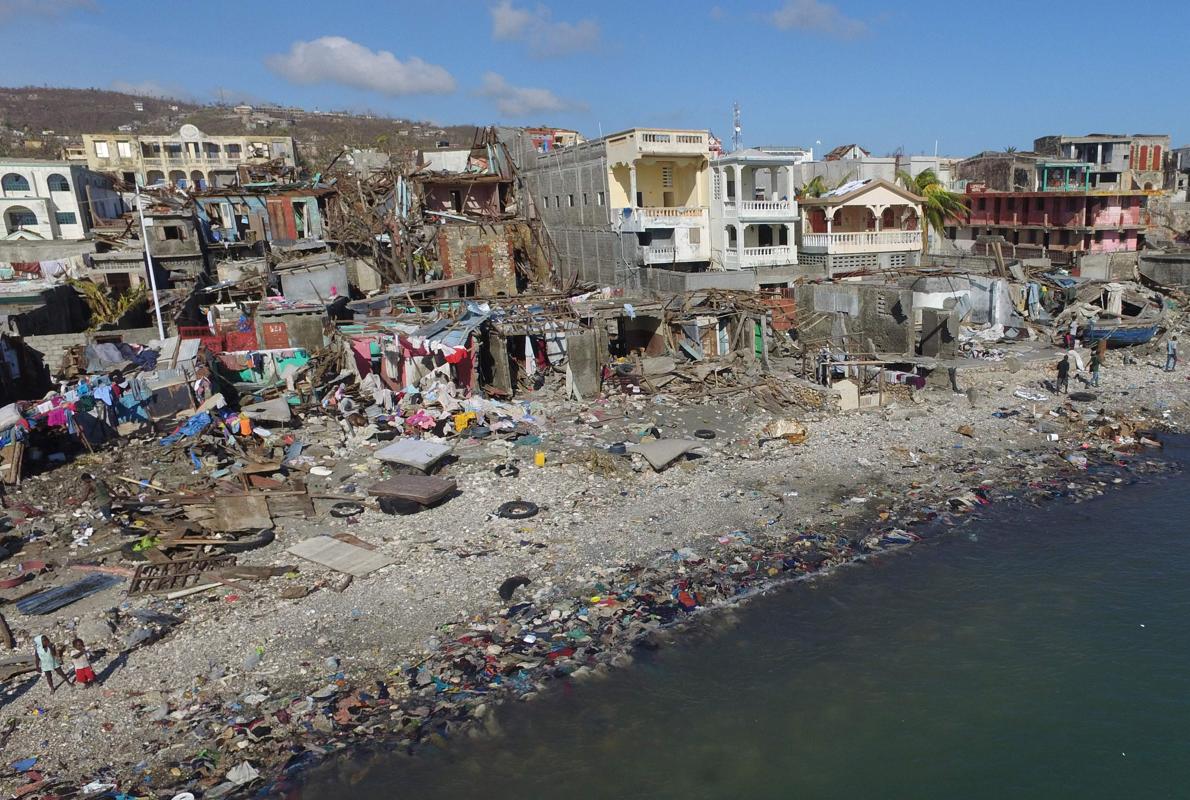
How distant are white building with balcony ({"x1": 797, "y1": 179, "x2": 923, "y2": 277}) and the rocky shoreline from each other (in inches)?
562

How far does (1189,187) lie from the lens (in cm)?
5156

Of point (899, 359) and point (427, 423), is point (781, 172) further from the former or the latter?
point (427, 423)

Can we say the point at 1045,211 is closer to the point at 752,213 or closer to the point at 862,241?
the point at 862,241

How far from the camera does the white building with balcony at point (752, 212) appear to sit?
104 ft

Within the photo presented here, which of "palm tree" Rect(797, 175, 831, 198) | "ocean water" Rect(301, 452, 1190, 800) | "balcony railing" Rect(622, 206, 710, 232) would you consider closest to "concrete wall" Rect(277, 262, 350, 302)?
"balcony railing" Rect(622, 206, 710, 232)

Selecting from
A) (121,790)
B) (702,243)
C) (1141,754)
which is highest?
(702,243)

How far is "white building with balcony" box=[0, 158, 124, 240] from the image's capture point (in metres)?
40.0

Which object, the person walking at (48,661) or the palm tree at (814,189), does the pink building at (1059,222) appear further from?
the person walking at (48,661)

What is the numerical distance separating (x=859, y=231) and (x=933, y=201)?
5714 mm

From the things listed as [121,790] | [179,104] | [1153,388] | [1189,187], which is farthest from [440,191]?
[179,104]

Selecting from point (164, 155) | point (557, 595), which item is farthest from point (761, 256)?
point (164, 155)

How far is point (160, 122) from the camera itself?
103438 millimetres

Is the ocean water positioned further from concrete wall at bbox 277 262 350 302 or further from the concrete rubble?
concrete wall at bbox 277 262 350 302

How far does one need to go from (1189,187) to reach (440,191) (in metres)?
50.8
